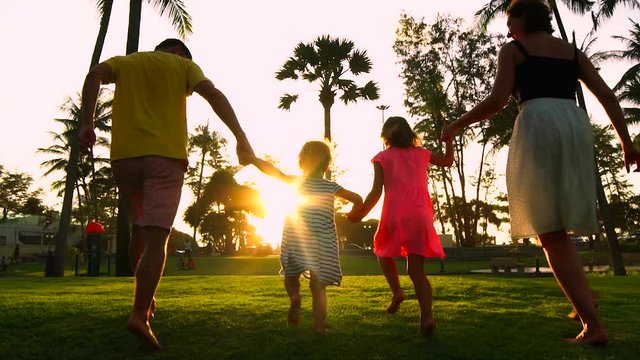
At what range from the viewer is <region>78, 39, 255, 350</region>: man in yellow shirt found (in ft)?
10.9

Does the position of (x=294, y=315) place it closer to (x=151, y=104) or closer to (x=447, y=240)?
(x=151, y=104)

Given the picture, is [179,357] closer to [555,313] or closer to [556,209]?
[556,209]

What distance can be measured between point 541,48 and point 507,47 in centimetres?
21

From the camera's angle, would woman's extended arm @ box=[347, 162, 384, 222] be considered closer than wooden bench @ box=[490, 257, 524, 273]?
Yes

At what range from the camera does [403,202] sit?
4.30m

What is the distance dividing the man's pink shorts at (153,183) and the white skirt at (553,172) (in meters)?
2.12

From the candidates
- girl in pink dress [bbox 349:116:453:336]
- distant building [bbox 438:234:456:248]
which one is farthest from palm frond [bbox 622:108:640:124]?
girl in pink dress [bbox 349:116:453:336]

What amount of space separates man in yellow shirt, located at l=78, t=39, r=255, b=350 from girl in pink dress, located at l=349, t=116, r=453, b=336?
3.87ft

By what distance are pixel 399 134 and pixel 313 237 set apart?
1.10 metres

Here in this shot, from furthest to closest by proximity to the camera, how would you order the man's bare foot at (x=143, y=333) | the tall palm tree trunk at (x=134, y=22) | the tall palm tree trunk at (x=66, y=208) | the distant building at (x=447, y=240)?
the distant building at (x=447, y=240) → the tall palm tree trunk at (x=66, y=208) → the tall palm tree trunk at (x=134, y=22) → the man's bare foot at (x=143, y=333)

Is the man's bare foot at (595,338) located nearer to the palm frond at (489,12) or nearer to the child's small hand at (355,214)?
the child's small hand at (355,214)

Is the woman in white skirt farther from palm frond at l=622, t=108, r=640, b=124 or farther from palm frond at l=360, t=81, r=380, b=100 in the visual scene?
palm frond at l=622, t=108, r=640, b=124

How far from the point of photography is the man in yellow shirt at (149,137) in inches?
131

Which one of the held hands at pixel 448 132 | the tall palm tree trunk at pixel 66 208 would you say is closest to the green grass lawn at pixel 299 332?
the held hands at pixel 448 132
